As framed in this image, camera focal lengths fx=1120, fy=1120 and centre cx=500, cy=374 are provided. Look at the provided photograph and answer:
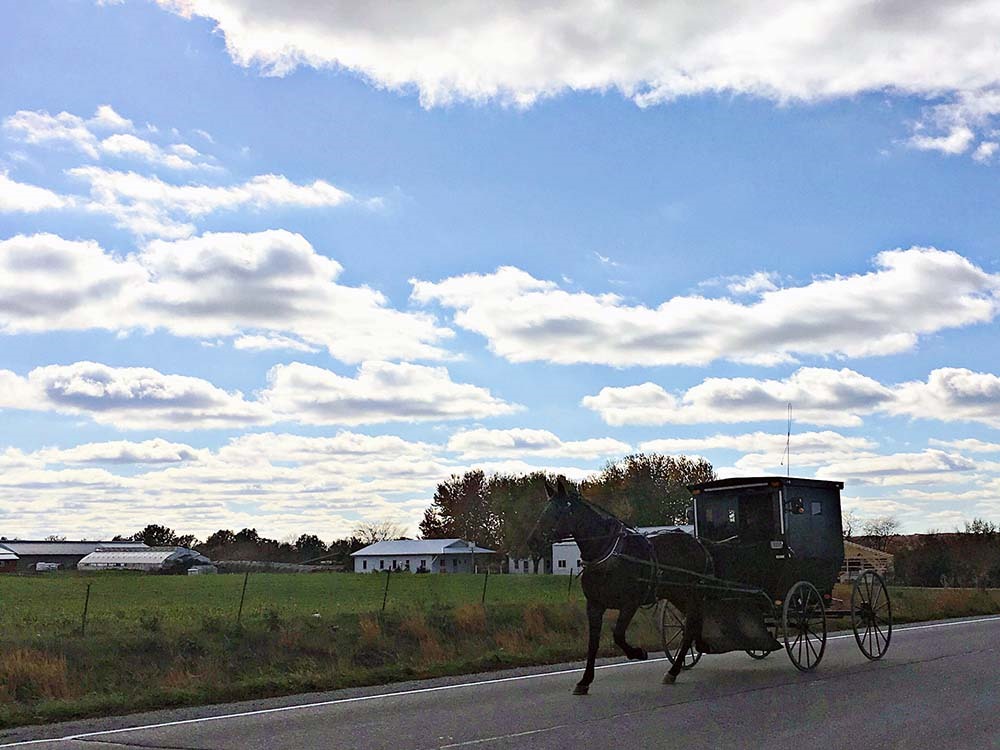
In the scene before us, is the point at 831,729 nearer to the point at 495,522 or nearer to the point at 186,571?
the point at 186,571

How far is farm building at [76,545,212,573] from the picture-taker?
128 meters

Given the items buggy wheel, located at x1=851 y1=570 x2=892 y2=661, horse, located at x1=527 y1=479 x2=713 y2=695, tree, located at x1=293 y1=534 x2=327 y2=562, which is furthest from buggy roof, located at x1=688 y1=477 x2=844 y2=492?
tree, located at x1=293 y1=534 x2=327 y2=562

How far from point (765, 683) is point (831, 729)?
3.85m

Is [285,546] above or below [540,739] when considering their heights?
above

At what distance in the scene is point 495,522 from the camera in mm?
138875

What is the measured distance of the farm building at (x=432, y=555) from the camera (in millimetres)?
133125

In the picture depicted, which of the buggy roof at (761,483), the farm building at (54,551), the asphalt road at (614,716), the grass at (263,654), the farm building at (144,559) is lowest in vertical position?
the asphalt road at (614,716)

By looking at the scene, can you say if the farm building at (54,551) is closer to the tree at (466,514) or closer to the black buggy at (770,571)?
the tree at (466,514)

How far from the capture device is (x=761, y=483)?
57.0 feet

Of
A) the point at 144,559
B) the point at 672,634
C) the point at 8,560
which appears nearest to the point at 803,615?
the point at 672,634

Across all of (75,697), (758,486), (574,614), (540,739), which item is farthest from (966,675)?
(75,697)

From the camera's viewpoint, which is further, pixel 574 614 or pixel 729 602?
pixel 574 614

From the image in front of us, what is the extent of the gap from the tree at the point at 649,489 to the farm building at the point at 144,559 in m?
46.0

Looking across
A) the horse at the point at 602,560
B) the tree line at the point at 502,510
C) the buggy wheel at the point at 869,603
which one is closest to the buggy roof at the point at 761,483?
the buggy wheel at the point at 869,603
